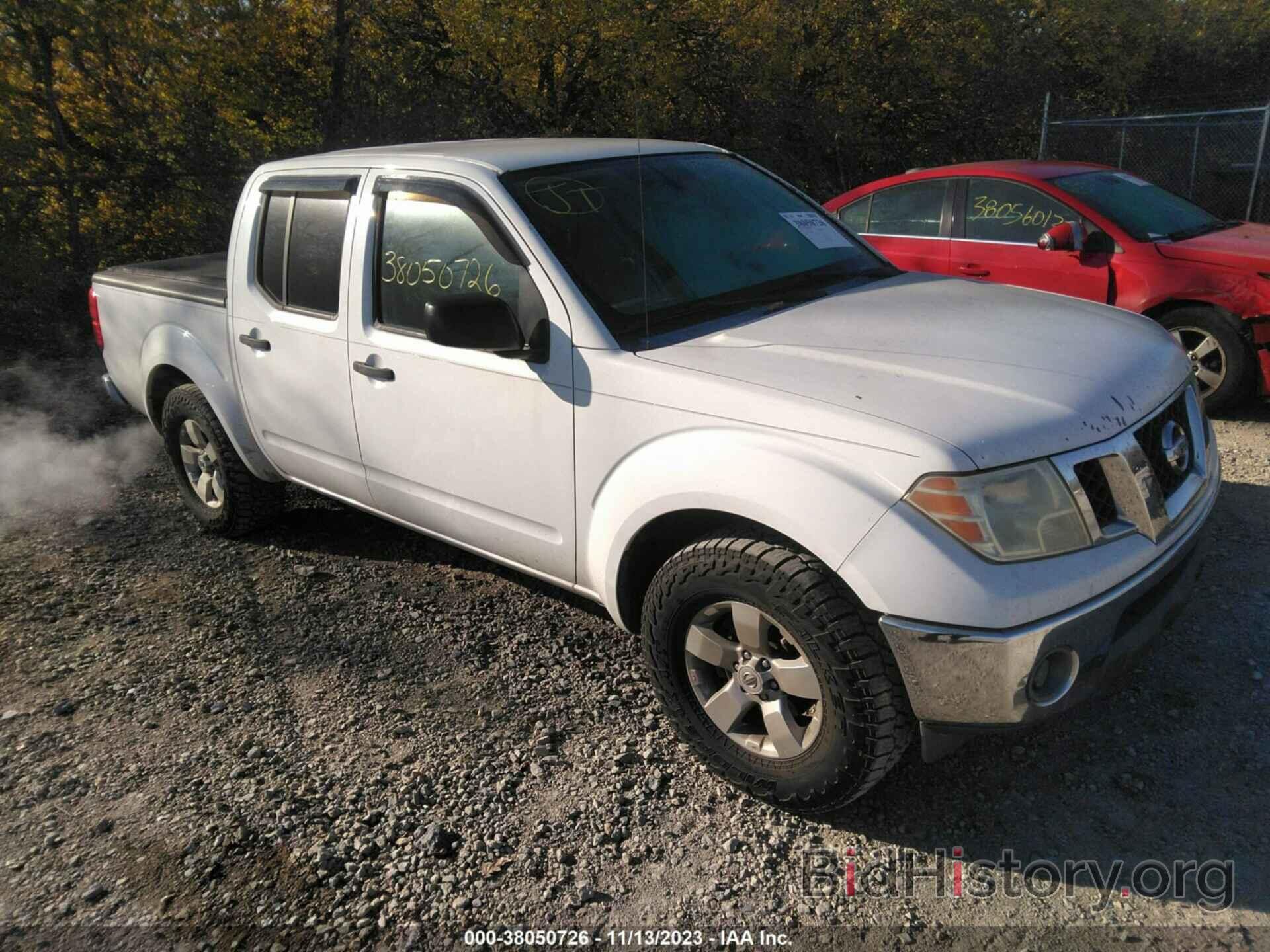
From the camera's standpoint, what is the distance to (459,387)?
3.31 metres

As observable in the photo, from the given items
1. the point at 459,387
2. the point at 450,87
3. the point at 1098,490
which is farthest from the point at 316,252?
the point at 450,87

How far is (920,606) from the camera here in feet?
7.61

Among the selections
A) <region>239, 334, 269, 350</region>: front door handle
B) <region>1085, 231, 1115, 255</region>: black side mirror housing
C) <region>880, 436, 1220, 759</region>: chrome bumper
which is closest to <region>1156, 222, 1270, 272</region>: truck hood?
<region>1085, 231, 1115, 255</region>: black side mirror housing

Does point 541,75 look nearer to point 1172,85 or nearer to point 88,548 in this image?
point 88,548

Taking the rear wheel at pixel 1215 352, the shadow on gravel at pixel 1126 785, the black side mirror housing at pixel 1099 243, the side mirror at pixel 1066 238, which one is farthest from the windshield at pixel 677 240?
the rear wheel at pixel 1215 352

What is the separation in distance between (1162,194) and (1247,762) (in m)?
5.12

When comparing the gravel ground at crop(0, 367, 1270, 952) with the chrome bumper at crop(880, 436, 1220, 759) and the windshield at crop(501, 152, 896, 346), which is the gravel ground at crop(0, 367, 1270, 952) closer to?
the chrome bumper at crop(880, 436, 1220, 759)

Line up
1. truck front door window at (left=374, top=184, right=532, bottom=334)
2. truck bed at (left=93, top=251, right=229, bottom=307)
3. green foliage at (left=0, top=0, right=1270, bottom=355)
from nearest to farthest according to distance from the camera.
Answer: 1. truck front door window at (left=374, top=184, right=532, bottom=334)
2. truck bed at (left=93, top=251, right=229, bottom=307)
3. green foliage at (left=0, top=0, right=1270, bottom=355)

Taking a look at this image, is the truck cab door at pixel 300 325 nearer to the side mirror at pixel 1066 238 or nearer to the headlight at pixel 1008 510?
the headlight at pixel 1008 510

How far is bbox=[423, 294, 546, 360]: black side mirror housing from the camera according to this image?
2.88 meters

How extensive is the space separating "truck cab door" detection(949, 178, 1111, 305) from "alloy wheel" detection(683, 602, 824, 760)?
424 centimetres

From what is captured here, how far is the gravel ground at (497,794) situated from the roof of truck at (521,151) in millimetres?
1750

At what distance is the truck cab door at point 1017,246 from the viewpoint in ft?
20.4
